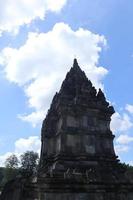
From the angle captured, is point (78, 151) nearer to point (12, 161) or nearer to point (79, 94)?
point (79, 94)

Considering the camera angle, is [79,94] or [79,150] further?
[79,94]

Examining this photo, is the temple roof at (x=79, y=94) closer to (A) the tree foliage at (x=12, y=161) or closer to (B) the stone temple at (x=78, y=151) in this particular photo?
(B) the stone temple at (x=78, y=151)

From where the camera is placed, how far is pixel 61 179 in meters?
13.0

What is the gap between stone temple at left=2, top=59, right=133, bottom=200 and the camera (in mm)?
13203

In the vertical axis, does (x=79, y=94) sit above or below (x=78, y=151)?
above

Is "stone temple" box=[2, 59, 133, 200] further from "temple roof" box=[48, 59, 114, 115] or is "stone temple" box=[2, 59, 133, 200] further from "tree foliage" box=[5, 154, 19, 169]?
"tree foliage" box=[5, 154, 19, 169]

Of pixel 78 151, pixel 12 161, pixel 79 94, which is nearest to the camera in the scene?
pixel 78 151

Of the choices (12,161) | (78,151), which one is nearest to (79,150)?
(78,151)

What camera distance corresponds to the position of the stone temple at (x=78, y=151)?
13203 mm

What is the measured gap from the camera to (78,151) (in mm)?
17906

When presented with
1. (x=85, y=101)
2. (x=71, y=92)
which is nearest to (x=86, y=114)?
(x=85, y=101)

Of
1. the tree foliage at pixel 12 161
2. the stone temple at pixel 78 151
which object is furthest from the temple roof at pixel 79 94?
the tree foliage at pixel 12 161

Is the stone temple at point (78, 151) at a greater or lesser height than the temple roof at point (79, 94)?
lesser

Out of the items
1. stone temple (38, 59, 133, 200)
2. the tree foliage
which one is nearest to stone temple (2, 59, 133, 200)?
stone temple (38, 59, 133, 200)
